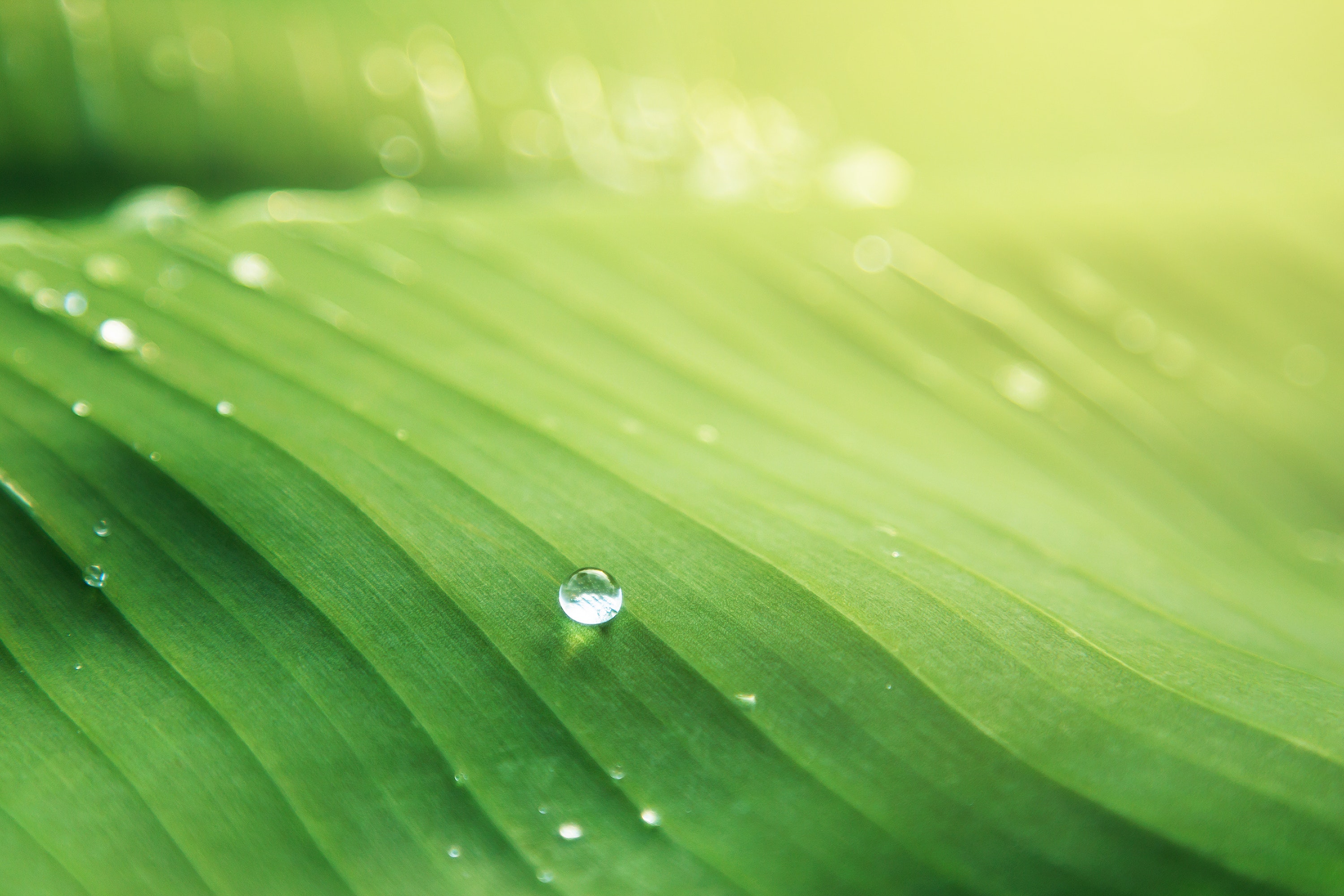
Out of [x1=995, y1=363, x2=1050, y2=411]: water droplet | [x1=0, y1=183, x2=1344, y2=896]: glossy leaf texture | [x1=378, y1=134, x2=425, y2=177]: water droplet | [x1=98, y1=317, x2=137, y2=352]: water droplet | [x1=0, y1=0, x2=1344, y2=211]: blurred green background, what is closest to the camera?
Answer: [x1=0, y1=183, x2=1344, y2=896]: glossy leaf texture

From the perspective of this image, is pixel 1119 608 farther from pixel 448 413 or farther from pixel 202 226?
pixel 202 226

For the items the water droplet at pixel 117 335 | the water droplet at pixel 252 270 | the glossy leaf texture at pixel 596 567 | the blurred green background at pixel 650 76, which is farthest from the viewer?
the blurred green background at pixel 650 76

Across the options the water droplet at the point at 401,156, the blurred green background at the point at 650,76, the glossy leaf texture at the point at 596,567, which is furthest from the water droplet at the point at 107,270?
the water droplet at the point at 401,156

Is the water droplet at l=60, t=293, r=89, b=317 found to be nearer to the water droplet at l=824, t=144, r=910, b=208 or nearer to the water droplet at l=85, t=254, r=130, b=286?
the water droplet at l=85, t=254, r=130, b=286

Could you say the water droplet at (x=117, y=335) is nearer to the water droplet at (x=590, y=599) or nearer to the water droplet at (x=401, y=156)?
the water droplet at (x=590, y=599)

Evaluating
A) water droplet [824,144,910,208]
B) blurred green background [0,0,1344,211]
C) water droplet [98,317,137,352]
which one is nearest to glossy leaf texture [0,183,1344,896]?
water droplet [98,317,137,352]

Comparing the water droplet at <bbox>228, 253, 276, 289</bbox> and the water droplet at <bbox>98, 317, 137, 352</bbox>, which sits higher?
the water droplet at <bbox>228, 253, 276, 289</bbox>

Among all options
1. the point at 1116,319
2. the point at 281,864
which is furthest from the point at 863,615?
the point at 1116,319
